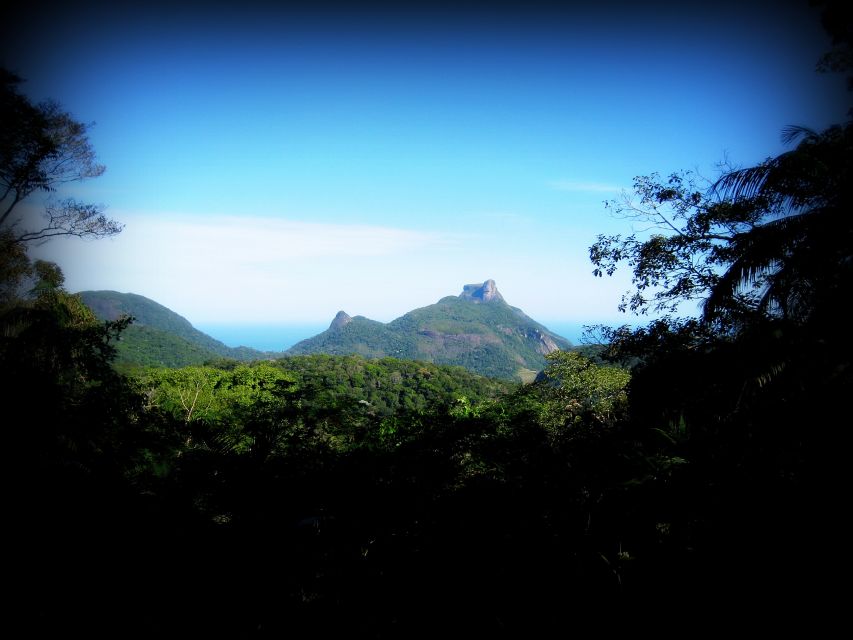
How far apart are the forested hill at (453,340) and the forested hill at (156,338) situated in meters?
31.9

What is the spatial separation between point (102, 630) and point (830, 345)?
698 centimetres

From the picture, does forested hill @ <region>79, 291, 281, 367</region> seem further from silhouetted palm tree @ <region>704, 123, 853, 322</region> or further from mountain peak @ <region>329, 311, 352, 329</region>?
mountain peak @ <region>329, 311, 352, 329</region>

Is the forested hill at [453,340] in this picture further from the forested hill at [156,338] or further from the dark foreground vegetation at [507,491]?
the dark foreground vegetation at [507,491]

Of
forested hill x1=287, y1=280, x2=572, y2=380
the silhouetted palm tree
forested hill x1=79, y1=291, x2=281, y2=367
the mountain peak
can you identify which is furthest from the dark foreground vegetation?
the mountain peak

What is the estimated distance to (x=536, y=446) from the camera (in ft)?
16.5

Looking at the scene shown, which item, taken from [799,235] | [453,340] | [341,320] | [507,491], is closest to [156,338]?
[507,491]

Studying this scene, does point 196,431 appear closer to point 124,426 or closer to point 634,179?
point 124,426

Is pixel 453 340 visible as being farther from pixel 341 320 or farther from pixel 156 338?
pixel 156 338

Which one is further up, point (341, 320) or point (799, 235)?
point (341, 320)

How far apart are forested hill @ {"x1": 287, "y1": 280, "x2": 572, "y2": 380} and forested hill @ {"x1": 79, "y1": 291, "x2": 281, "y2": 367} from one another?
105 ft

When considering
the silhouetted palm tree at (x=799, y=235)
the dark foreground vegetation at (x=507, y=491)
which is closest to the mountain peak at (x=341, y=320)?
the dark foreground vegetation at (x=507, y=491)

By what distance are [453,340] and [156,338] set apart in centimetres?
10292

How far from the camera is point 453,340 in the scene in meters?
150

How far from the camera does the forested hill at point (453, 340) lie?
13888 cm
